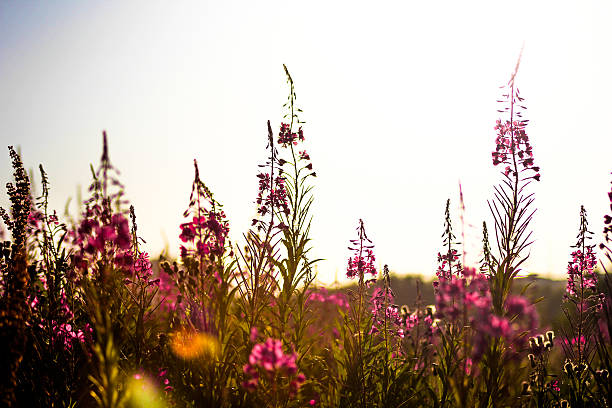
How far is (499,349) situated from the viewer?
3.96m

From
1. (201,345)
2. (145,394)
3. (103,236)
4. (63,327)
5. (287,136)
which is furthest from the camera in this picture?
(287,136)

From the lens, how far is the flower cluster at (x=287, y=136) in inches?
225

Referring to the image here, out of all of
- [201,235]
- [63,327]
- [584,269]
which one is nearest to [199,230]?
[201,235]

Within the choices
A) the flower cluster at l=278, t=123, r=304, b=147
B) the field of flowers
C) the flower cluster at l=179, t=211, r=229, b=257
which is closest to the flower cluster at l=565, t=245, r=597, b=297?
the field of flowers

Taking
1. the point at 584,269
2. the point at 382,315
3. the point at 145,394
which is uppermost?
the point at 584,269

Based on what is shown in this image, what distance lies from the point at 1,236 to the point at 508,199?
5795mm

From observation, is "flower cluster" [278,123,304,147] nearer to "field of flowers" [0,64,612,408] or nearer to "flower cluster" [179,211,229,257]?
"field of flowers" [0,64,612,408]

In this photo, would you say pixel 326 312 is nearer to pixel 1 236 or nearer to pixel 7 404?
pixel 1 236

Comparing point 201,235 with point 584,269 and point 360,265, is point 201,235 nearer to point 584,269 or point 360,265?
point 360,265

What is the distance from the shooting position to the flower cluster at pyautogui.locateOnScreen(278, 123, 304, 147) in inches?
225

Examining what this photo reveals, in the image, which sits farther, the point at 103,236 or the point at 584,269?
the point at 584,269

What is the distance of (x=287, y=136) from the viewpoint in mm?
5730

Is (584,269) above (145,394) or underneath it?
above

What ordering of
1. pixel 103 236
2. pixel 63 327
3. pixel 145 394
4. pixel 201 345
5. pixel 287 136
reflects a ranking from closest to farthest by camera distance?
pixel 103 236, pixel 201 345, pixel 145 394, pixel 63 327, pixel 287 136
